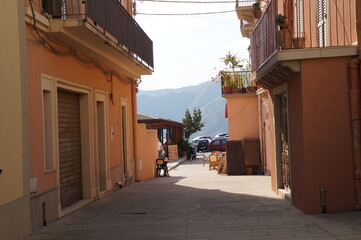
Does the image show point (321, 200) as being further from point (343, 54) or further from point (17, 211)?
point (17, 211)

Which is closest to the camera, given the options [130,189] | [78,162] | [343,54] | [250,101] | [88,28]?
[343,54]

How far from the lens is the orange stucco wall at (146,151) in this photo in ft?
67.4

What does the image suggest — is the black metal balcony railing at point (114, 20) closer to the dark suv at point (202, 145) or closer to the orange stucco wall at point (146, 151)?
the orange stucco wall at point (146, 151)

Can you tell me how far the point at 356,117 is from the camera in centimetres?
966

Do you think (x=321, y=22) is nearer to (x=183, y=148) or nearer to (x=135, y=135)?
(x=135, y=135)

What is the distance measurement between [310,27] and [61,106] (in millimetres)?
6232

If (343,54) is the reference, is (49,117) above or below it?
below

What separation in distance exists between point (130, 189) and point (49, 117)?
646 centimetres

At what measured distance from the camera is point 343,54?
31.6 feet

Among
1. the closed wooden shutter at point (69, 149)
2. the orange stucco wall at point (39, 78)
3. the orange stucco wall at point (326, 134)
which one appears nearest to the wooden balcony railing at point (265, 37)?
the orange stucco wall at point (326, 134)

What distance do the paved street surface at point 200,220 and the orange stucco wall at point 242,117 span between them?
10.6m

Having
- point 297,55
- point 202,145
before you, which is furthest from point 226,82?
point 202,145

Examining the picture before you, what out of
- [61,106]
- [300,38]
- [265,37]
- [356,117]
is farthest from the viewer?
[265,37]

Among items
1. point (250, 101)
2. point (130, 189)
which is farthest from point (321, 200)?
point (250, 101)
